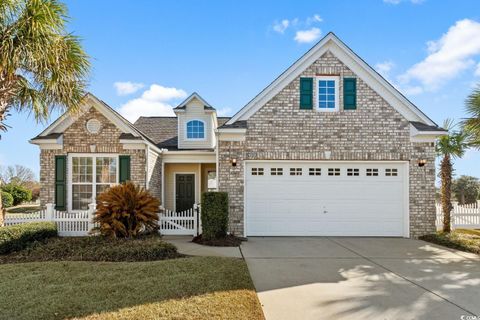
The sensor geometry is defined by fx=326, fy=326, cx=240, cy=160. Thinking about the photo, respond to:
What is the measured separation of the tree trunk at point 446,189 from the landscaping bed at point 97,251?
31.2 ft

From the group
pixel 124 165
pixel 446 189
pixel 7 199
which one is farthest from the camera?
pixel 7 199

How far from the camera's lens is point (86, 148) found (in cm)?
1218

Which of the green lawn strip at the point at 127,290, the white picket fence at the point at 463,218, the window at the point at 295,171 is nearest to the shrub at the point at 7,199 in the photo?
the green lawn strip at the point at 127,290

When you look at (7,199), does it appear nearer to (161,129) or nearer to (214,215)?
(161,129)

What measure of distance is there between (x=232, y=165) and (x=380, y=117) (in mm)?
5417

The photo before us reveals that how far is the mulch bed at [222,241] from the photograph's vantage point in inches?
380

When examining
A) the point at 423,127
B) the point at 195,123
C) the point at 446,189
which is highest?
the point at 195,123

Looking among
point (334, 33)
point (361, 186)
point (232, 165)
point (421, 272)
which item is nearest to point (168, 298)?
point (421, 272)

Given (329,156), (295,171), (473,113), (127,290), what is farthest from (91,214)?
(473,113)

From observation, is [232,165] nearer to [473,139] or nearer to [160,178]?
[160,178]

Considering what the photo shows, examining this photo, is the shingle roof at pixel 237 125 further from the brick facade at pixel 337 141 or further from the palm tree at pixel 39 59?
the palm tree at pixel 39 59

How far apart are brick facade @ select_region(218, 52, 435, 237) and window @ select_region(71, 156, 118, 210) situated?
4418 millimetres

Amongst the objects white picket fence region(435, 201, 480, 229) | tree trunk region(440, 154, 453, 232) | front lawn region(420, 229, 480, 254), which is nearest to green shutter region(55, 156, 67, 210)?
front lawn region(420, 229, 480, 254)

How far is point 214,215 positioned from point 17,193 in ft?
71.3
